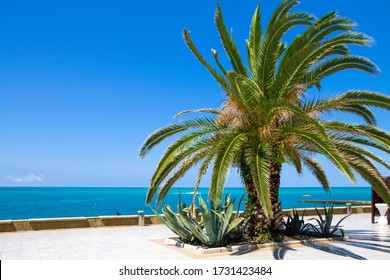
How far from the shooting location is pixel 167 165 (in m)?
11.9

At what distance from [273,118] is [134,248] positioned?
16.6 feet

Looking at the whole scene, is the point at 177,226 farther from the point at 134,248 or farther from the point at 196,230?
the point at 134,248

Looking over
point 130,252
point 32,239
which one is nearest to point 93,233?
point 32,239

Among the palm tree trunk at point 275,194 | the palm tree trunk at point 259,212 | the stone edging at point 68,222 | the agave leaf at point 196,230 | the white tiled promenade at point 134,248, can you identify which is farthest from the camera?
the stone edging at point 68,222

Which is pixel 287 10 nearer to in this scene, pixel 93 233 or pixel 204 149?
pixel 204 149

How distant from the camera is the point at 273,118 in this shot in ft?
36.1

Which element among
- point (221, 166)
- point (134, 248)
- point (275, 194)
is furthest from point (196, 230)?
point (275, 194)

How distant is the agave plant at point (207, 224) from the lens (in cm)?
1075

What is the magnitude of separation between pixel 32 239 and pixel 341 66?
34.2ft

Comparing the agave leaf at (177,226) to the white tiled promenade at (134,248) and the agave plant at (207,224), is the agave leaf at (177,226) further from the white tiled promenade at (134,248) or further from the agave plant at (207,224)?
the white tiled promenade at (134,248)

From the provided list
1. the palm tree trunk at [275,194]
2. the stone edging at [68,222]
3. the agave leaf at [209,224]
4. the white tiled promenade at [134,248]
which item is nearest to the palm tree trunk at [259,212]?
the palm tree trunk at [275,194]

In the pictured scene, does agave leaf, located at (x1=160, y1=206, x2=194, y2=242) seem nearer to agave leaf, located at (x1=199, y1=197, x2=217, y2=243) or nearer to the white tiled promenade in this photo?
the white tiled promenade

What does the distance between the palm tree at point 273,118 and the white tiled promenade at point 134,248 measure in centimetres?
131

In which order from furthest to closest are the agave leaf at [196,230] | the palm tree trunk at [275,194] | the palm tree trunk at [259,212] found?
1. the palm tree trunk at [275,194]
2. the palm tree trunk at [259,212]
3. the agave leaf at [196,230]
